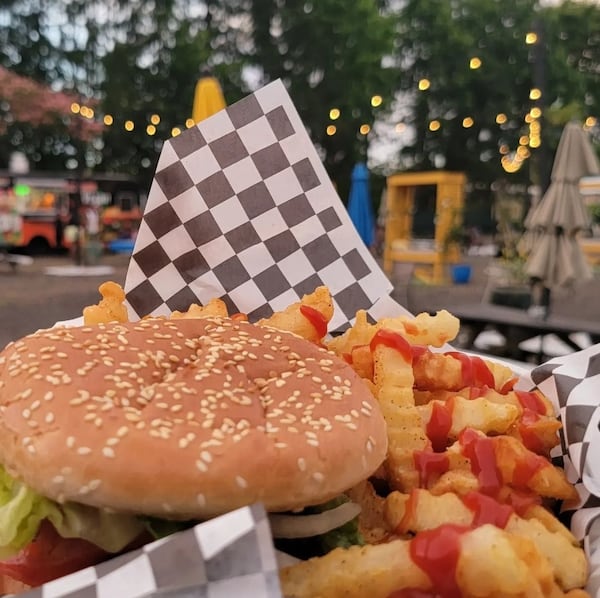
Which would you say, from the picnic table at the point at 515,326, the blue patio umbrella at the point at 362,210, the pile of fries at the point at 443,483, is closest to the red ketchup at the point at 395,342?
the pile of fries at the point at 443,483

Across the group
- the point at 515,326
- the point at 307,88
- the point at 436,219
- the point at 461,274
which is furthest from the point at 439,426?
the point at 307,88

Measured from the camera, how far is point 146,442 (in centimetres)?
99

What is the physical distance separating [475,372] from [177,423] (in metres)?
0.82

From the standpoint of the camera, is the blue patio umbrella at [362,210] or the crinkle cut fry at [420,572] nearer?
the crinkle cut fry at [420,572]

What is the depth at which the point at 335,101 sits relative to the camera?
22.7 m

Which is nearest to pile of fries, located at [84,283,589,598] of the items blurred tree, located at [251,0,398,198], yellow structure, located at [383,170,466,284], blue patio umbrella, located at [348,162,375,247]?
blue patio umbrella, located at [348,162,375,247]

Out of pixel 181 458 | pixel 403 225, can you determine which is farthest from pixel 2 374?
pixel 403 225

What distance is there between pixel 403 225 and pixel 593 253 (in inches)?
190

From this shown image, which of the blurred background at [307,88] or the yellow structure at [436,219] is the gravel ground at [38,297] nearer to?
the blurred background at [307,88]

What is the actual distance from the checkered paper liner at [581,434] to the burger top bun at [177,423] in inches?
17.5

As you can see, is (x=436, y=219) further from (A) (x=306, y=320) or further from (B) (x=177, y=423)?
(B) (x=177, y=423)

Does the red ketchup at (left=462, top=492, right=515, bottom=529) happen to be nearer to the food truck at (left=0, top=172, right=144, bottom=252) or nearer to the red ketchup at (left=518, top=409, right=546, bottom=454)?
the red ketchup at (left=518, top=409, right=546, bottom=454)

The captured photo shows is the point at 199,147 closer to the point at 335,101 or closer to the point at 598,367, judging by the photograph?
the point at 598,367

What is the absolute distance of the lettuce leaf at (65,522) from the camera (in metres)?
1.02
